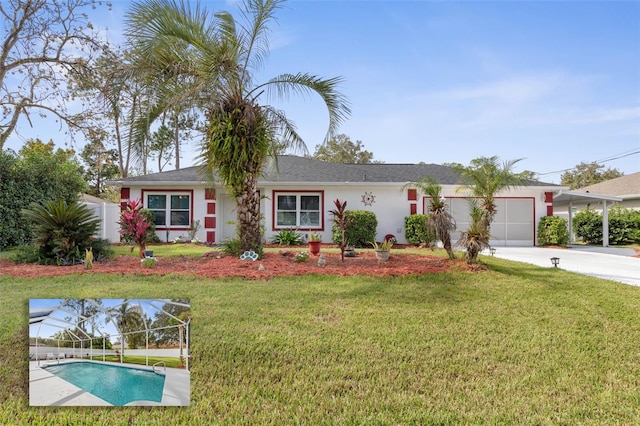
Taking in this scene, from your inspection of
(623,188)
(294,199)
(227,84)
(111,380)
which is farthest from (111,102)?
(623,188)

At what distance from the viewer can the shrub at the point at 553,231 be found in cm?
1378

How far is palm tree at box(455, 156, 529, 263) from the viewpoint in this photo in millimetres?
7141

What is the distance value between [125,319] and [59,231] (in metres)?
6.76

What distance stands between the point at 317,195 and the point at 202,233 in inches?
195

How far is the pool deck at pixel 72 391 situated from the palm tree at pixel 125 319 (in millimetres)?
182

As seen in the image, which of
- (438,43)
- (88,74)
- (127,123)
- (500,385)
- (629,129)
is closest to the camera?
(500,385)

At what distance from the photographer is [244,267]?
6996mm

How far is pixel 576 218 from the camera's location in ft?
59.4

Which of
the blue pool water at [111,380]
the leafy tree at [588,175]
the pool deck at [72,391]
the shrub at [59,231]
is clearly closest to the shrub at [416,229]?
the shrub at [59,231]

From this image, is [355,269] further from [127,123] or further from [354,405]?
[127,123]

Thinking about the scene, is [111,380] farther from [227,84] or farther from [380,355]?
[227,84]

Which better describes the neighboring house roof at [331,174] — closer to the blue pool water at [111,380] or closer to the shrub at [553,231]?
the shrub at [553,231]

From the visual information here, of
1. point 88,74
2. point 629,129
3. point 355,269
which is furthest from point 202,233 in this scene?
point 629,129

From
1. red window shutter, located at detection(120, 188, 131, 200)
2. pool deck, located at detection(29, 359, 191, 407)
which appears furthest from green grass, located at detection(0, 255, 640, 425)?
red window shutter, located at detection(120, 188, 131, 200)
